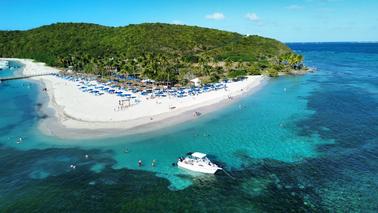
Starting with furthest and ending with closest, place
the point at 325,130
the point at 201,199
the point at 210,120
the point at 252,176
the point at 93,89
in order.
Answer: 1. the point at 93,89
2. the point at 210,120
3. the point at 325,130
4. the point at 252,176
5. the point at 201,199

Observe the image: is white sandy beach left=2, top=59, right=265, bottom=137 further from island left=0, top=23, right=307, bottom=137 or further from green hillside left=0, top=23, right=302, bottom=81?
green hillside left=0, top=23, right=302, bottom=81

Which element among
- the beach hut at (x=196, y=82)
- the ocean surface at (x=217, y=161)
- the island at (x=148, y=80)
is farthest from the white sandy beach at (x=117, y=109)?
the beach hut at (x=196, y=82)

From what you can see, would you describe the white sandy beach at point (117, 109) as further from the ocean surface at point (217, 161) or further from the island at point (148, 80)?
the ocean surface at point (217, 161)

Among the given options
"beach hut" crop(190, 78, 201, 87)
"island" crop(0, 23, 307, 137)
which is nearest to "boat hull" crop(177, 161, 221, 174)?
"island" crop(0, 23, 307, 137)

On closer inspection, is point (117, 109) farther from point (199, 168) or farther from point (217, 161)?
Answer: point (199, 168)

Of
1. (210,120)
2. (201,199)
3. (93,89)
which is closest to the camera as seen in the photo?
(201,199)

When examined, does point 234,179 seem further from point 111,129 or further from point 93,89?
point 93,89

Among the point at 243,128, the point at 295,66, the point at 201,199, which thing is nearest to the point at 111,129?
the point at 243,128
